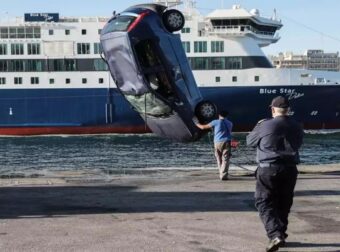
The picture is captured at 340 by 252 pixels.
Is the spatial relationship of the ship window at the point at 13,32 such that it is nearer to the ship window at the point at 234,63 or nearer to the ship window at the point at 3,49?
the ship window at the point at 3,49

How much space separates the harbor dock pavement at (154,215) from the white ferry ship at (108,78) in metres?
32.8

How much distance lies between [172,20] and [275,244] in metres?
7.87

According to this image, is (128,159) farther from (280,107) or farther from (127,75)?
(280,107)

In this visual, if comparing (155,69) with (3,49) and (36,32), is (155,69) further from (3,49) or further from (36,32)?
(3,49)

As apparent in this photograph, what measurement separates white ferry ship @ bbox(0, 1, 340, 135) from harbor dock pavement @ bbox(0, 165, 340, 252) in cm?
3285

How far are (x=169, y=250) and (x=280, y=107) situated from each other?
4.86 feet

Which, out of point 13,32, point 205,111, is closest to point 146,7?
point 205,111

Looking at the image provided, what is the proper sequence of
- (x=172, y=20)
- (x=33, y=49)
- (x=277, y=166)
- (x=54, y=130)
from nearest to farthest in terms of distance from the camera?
(x=277, y=166), (x=172, y=20), (x=54, y=130), (x=33, y=49)

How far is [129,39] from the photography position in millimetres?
11852

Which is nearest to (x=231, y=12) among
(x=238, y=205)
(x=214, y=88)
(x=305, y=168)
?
(x=214, y=88)

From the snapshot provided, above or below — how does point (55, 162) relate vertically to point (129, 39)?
below

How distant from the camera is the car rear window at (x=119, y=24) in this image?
12055 millimetres

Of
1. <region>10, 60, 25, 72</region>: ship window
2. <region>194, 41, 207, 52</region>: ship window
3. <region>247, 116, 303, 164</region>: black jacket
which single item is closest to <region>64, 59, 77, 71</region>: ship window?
<region>10, 60, 25, 72</region>: ship window

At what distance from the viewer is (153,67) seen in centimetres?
1204
